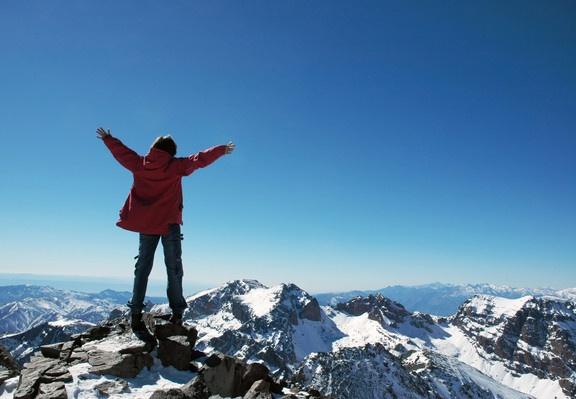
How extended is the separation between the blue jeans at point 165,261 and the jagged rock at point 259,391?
3417 millimetres

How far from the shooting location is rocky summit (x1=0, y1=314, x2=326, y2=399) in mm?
9656

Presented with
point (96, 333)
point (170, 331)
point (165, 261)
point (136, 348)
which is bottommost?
point (136, 348)

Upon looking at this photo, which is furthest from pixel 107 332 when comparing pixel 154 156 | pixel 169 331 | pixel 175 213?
pixel 154 156

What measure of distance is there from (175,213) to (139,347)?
12.8 feet

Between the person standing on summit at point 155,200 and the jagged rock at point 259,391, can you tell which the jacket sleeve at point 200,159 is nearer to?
the person standing on summit at point 155,200

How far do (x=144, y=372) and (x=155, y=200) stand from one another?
473 centimetres

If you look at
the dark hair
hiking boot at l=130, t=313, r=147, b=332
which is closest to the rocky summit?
hiking boot at l=130, t=313, r=147, b=332

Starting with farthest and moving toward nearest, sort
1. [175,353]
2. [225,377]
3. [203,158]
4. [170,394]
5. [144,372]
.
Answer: [203,158] < [175,353] < [225,377] < [144,372] < [170,394]

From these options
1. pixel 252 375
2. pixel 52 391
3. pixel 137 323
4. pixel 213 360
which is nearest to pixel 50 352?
pixel 137 323

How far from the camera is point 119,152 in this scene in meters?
11.8

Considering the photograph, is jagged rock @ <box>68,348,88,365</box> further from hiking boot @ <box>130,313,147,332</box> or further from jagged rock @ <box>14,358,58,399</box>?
hiking boot @ <box>130,313,147,332</box>

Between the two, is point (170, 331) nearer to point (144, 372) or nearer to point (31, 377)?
point (144, 372)

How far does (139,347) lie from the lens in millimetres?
11477

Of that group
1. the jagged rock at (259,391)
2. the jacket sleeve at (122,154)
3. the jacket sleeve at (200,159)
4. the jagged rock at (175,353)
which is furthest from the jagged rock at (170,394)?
the jacket sleeve at (122,154)
